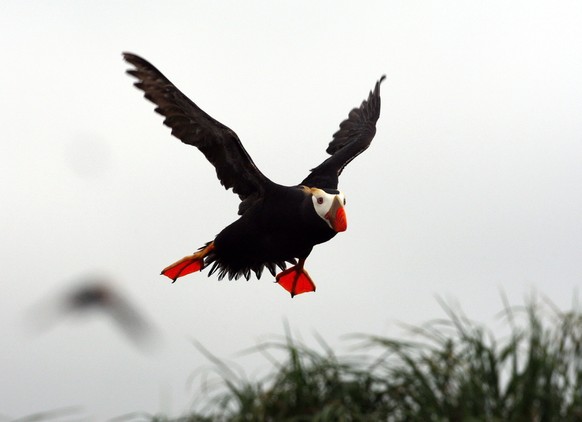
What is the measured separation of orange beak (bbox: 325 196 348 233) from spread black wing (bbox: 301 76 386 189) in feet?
4.37

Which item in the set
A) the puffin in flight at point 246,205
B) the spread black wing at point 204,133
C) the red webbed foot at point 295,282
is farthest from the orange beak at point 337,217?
the red webbed foot at point 295,282

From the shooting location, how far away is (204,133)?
948 cm

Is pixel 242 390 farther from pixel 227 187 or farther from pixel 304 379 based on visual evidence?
pixel 227 187

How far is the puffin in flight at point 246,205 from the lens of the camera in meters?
9.15

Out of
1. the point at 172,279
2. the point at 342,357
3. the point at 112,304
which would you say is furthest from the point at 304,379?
the point at 172,279

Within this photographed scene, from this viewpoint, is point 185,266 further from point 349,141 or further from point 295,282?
point 349,141

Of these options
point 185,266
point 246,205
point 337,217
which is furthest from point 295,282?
point 337,217

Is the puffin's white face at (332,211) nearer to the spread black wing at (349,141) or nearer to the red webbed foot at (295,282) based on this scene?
the spread black wing at (349,141)

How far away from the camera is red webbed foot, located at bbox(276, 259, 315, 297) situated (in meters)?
11.0

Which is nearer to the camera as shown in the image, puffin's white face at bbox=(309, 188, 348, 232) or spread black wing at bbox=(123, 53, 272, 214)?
spread black wing at bbox=(123, 53, 272, 214)

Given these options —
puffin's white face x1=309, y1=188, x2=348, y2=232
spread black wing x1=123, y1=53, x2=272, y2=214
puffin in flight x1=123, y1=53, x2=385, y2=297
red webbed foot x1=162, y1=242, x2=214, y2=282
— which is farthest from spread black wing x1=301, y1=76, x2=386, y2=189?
red webbed foot x1=162, y1=242, x2=214, y2=282

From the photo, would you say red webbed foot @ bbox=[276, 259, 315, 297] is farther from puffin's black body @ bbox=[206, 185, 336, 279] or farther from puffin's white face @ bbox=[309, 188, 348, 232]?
puffin's white face @ bbox=[309, 188, 348, 232]

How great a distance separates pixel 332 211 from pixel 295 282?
2091 millimetres

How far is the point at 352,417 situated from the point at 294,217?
4.09m
